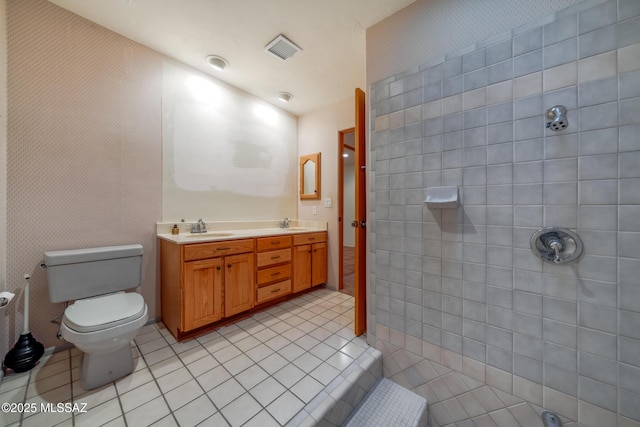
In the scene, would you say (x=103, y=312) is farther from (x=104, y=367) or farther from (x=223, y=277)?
(x=223, y=277)

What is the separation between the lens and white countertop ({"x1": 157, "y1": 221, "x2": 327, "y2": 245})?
1868 millimetres

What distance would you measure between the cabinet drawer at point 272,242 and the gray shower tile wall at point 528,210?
1.25 metres

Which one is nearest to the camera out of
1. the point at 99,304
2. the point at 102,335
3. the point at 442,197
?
the point at 102,335

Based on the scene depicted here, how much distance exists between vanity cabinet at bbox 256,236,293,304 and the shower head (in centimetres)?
215

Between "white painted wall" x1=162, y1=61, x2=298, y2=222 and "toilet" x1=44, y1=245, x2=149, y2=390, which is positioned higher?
"white painted wall" x1=162, y1=61, x2=298, y2=222

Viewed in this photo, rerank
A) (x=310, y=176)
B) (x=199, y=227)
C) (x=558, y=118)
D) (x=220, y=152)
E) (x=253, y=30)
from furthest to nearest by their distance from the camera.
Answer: (x=310, y=176) → (x=220, y=152) → (x=199, y=227) → (x=253, y=30) → (x=558, y=118)

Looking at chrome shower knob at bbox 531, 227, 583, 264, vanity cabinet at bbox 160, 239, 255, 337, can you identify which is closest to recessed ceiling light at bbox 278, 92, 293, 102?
vanity cabinet at bbox 160, 239, 255, 337

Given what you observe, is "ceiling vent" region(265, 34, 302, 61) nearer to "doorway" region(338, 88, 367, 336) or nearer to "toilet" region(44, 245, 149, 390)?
"doorway" region(338, 88, 367, 336)

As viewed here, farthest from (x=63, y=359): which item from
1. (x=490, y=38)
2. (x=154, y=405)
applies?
(x=490, y=38)

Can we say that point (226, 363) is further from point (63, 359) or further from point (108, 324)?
point (63, 359)

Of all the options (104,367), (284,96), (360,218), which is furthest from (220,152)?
(104,367)

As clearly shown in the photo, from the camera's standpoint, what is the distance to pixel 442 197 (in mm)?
1310

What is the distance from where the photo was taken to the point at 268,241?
2.26 m

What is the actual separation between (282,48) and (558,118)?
1990mm
